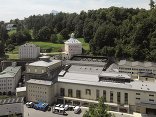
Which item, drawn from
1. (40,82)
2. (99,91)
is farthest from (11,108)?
(99,91)

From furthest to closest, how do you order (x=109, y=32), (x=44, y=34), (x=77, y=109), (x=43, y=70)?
(x=44, y=34)
(x=109, y=32)
(x=43, y=70)
(x=77, y=109)

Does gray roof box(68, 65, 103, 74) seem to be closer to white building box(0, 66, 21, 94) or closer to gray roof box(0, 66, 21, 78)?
white building box(0, 66, 21, 94)

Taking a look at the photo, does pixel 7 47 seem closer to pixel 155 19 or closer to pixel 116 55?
pixel 116 55

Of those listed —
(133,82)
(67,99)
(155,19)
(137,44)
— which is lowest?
(67,99)

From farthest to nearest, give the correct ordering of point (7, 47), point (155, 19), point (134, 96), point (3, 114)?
point (7, 47) → point (155, 19) → point (134, 96) → point (3, 114)

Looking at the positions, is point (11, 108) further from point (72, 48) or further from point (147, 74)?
point (72, 48)

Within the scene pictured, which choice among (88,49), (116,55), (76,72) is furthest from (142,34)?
(76,72)

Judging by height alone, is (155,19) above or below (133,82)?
above
